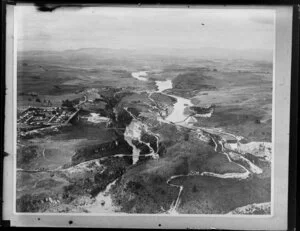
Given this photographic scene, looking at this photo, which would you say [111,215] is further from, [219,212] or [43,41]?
[43,41]

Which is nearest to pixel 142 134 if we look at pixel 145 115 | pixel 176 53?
pixel 145 115

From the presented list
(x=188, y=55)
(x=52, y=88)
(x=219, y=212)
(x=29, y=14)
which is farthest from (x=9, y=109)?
(x=219, y=212)

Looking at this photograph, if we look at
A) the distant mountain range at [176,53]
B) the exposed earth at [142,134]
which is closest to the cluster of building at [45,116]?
the exposed earth at [142,134]

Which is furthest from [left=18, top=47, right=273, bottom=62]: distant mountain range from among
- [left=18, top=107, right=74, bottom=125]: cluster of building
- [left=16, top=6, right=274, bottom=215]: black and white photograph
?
[left=18, top=107, right=74, bottom=125]: cluster of building

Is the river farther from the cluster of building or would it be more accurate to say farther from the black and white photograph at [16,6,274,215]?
the cluster of building

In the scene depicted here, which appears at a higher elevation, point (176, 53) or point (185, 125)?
point (176, 53)

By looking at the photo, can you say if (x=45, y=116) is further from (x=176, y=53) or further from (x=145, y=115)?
(x=176, y=53)

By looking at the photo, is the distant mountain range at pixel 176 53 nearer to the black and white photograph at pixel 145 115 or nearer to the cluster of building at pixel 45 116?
the black and white photograph at pixel 145 115
